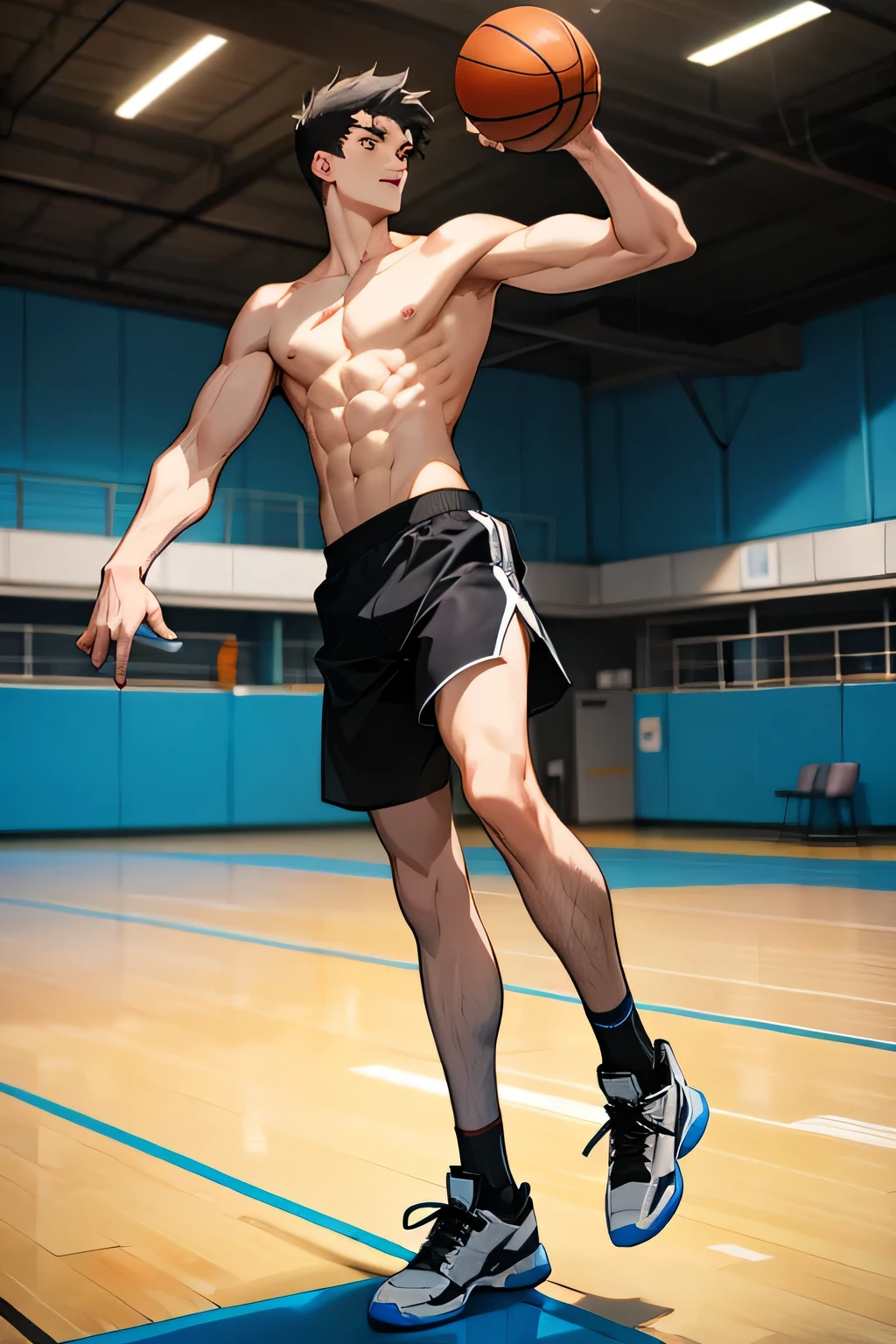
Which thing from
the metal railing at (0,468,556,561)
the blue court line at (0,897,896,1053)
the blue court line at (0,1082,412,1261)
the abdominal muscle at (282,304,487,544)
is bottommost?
the blue court line at (0,897,896,1053)

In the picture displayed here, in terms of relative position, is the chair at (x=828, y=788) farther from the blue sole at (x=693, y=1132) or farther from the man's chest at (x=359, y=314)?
the man's chest at (x=359, y=314)

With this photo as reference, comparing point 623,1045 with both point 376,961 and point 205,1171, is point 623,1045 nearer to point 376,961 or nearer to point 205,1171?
point 205,1171

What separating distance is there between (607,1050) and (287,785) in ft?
44.9

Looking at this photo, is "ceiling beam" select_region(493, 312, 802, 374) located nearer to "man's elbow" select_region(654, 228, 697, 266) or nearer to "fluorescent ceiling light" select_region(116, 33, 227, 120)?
"fluorescent ceiling light" select_region(116, 33, 227, 120)

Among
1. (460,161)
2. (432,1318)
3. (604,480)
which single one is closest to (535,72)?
(432,1318)

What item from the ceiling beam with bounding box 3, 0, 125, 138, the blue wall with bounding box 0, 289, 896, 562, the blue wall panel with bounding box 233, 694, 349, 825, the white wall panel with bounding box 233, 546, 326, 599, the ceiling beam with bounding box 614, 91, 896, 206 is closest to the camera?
the ceiling beam with bounding box 3, 0, 125, 138

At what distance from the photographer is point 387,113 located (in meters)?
2.04

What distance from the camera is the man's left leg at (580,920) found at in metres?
1.71

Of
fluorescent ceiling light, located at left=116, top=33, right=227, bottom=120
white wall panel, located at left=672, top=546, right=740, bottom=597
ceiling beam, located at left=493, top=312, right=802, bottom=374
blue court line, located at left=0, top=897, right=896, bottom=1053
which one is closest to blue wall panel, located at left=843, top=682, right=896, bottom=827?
white wall panel, located at left=672, top=546, right=740, bottom=597

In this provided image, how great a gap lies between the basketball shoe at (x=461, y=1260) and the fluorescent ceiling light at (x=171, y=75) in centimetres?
1007

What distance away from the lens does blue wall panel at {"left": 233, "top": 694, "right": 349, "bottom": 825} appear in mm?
14969

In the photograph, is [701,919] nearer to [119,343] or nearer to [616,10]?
[616,10]

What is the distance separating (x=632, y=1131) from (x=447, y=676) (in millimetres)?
658

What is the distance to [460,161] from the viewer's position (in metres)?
12.0
